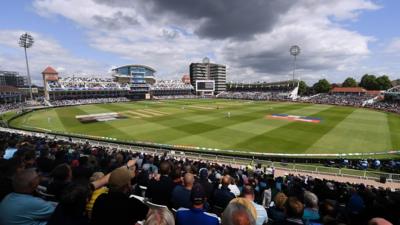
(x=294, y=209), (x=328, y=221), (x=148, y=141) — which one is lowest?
(x=148, y=141)

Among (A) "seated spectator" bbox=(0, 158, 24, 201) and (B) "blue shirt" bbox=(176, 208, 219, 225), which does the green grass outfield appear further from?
(B) "blue shirt" bbox=(176, 208, 219, 225)

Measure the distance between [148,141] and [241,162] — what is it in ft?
45.1

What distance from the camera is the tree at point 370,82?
382ft

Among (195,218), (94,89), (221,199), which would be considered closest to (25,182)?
(195,218)

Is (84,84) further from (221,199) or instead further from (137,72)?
(221,199)

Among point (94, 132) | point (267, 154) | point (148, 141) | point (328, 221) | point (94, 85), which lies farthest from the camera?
point (94, 85)

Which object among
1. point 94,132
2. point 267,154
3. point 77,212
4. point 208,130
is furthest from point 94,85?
point 77,212

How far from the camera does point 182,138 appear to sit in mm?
31891

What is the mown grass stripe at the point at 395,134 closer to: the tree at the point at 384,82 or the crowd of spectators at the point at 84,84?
the tree at the point at 384,82

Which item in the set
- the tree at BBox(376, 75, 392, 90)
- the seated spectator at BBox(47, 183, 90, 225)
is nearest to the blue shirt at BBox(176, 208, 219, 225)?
the seated spectator at BBox(47, 183, 90, 225)

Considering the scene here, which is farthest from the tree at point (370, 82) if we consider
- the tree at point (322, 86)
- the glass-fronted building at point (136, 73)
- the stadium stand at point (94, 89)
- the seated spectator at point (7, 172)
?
the seated spectator at point (7, 172)

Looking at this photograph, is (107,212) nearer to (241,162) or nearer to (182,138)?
(241,162)

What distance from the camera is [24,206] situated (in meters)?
3.24

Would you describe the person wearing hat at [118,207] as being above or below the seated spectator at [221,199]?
above
